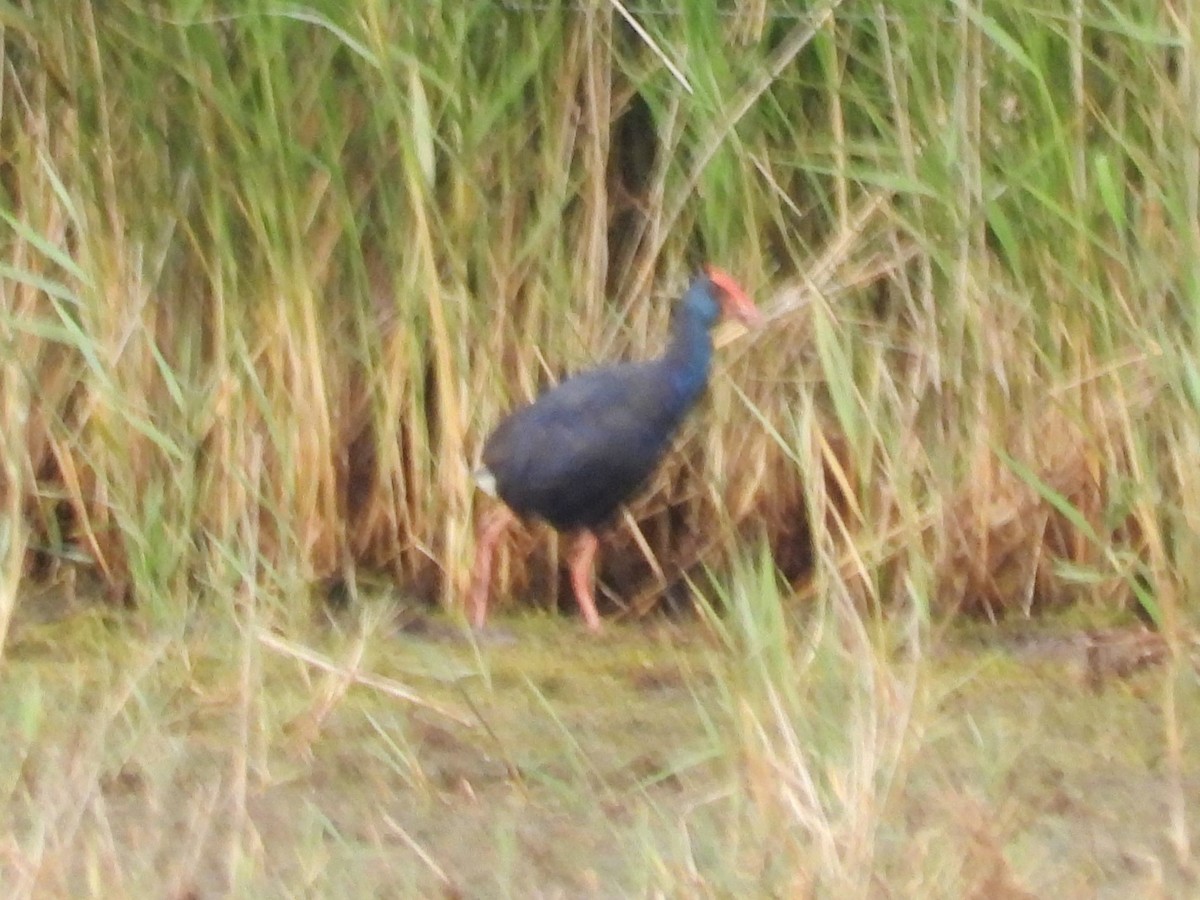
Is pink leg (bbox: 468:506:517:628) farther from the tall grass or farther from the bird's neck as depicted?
the bird's neck

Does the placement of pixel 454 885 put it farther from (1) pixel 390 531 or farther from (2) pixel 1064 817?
(1) pixel 390 531

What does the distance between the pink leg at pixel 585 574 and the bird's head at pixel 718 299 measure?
1.23 ft

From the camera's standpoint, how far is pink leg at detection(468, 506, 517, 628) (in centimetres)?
271

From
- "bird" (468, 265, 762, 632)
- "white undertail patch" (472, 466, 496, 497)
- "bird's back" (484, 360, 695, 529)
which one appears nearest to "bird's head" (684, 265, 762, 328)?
"bird" (468, 265, 762, 632)

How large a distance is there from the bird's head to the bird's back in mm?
137

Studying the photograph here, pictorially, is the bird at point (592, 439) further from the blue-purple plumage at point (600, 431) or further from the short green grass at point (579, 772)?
the short green grass at point (579, 772)

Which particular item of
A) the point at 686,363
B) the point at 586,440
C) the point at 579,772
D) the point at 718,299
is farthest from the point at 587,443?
the point at 579,772

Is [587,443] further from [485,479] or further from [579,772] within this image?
[579,772]

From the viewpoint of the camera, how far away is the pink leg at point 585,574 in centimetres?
277

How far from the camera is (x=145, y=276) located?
8.96ft

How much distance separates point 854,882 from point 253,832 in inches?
21.8

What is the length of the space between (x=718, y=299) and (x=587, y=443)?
0.30m

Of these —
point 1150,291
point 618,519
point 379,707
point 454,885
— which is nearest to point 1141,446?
point 1150,291

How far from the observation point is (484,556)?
2.78m
